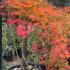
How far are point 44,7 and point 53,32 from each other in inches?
13.5

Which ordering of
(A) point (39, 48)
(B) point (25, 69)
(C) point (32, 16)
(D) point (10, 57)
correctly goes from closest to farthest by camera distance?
1. (C) point (32, 16)
2. (A) point (39, 48)
3. (B) point (25, 69)
4. (D) point (10, 57)

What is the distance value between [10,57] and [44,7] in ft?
6.69

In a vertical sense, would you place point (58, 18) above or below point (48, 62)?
above

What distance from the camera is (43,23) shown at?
2.92 meters

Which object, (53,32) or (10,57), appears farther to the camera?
(10,57)

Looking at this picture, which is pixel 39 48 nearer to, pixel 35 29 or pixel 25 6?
pixel 35 29

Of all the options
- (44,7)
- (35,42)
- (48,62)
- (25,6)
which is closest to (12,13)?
(25,6)

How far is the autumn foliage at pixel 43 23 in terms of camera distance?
9.52ft

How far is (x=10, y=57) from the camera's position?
478cm

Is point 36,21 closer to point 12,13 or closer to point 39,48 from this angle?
point 12,13

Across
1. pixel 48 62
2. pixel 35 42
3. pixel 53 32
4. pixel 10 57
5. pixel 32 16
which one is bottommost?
pixel 10 57

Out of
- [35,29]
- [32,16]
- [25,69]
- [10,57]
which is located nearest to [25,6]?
[32,16]

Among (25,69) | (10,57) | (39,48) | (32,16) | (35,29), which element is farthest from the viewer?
(10,57)

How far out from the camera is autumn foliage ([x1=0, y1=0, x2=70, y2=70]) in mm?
2902
